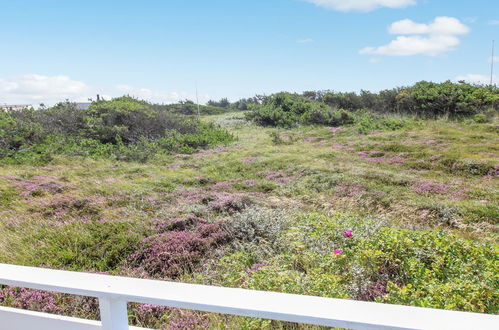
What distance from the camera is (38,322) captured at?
1483 mm

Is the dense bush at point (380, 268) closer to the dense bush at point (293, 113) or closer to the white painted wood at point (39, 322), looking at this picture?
the white painted wood at point (39, 322)

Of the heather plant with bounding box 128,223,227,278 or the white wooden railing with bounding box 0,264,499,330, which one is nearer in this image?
the white wooden railing with bounding box 0,264,499,330

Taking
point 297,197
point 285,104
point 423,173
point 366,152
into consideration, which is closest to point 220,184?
point 297,197

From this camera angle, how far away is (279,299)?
3.81 feet

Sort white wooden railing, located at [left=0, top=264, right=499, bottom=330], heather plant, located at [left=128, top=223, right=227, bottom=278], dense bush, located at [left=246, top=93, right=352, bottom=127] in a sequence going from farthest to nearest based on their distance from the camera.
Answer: dense bush, located at [left=246, top=93, right=352, bottom=127] → heather plant, located at [left=128, top=223, right=227, bottom=278] → white wooden railing, located at [left=0, top=264, right=499, bottom=330]

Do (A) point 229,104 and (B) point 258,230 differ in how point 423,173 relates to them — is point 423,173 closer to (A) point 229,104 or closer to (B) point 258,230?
(B) point 258,230

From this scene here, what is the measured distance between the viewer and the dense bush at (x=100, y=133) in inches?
534

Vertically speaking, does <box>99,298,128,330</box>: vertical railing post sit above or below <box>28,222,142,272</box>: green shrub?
above

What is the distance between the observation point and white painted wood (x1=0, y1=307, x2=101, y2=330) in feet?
4.69

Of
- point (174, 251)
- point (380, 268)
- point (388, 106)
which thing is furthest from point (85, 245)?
point (388, 106)

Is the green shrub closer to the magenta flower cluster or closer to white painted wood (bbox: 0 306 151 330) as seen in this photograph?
the magenta flower cluster

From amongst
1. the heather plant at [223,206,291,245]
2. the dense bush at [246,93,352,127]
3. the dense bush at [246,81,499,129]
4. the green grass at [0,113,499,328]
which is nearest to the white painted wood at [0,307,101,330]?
the green grass at [0,113,499,328]

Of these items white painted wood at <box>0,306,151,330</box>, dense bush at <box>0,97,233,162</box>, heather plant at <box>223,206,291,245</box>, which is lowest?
heather plant at <box>223,206,291,245</box>

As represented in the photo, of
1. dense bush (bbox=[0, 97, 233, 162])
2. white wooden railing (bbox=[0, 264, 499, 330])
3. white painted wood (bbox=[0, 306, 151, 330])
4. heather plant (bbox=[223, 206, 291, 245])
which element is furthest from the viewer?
dense bush (bbox=[0, 97, 233, 162])
